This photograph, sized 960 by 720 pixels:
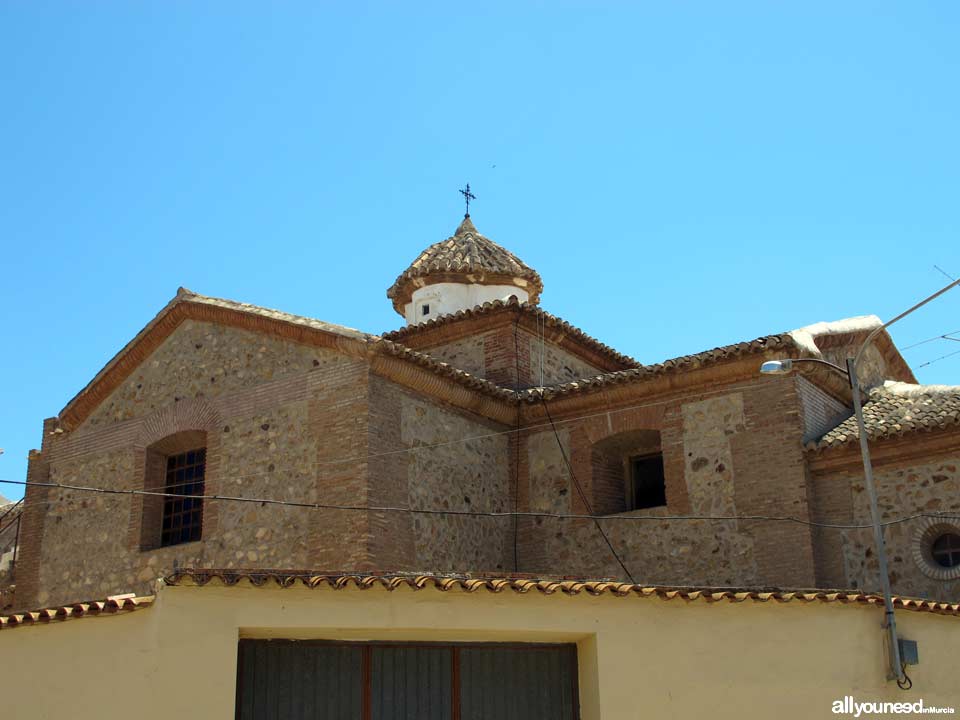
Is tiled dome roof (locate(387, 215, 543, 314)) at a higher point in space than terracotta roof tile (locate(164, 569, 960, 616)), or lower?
higher

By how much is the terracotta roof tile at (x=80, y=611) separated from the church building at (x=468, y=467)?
12.6ft

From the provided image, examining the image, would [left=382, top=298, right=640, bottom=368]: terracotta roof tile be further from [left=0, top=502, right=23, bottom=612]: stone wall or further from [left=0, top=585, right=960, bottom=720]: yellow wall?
[left=0, top=585, right=960, bottom=720]: yellow wall

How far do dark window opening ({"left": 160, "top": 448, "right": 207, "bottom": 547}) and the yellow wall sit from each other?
20.9 feet

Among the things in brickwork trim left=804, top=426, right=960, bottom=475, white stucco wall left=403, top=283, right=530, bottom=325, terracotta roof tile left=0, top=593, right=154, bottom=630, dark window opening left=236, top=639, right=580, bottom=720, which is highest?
white stucco wall left=403, top=283, right=530, bottom=325

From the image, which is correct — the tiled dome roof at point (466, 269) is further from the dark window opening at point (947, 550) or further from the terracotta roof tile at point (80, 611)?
the terracotta roof tile at point (80, 611)

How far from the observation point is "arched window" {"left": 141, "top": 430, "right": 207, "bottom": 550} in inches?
591

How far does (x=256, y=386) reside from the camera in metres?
14.7

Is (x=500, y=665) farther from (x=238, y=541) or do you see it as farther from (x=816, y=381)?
(x=816, y=381)

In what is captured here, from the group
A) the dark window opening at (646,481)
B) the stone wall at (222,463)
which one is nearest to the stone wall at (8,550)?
the stone wall at (222,463)

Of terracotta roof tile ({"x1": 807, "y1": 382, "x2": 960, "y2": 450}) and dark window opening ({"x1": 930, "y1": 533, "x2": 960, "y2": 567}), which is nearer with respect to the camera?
dark window opening ({"x1": 930, "y1": 533, "x2": 960, "y2": 567})

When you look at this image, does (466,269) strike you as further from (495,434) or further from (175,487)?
(175,487)

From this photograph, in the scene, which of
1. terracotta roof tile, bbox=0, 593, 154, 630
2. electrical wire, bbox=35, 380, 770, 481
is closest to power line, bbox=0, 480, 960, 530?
electrical wire, bbox=35, 380, 770, 481

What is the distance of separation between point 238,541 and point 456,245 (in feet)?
28.5

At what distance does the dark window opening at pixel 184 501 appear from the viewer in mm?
15008
